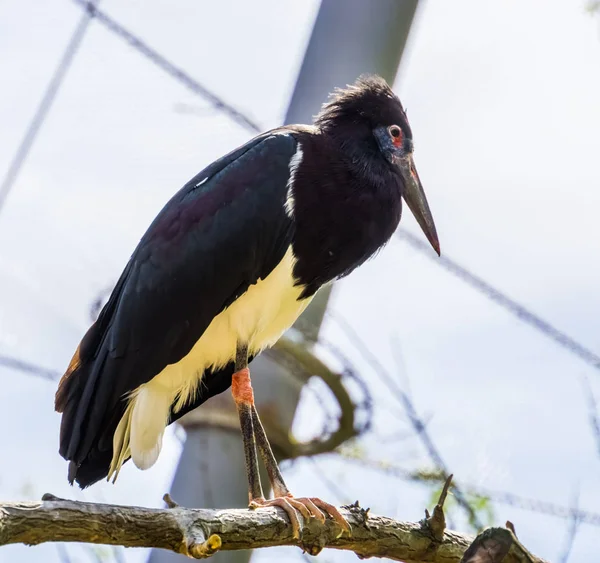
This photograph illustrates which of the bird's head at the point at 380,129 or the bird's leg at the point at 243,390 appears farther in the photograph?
the bird's head at the point at 380,129

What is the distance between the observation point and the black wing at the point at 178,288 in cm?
462

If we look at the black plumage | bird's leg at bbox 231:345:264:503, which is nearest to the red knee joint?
bird's leg at bbox 231:345:264:503

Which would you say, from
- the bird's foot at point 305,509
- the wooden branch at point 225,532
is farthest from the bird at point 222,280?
the wooden branch at point 225,532

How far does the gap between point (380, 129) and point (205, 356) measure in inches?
57.0

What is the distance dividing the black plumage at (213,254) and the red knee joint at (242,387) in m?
0.43

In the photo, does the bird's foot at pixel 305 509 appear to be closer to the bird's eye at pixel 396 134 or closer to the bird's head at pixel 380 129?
the bird's head at pixel 380 129

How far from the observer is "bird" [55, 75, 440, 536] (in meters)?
4.67

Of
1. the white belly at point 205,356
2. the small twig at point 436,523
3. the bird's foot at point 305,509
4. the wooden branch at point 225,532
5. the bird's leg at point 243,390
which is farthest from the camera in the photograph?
the bird's leg at point 243,390

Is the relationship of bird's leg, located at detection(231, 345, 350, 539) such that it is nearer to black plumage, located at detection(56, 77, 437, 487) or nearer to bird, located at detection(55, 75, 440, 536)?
bird, located at detection(55, 75, 440, 536)

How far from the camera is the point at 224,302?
186 inches

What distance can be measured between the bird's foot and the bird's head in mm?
1720

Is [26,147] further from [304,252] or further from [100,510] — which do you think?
[100,510]

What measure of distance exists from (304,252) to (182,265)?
55cm

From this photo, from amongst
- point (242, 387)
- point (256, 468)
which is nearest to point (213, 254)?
point (242, 387)
